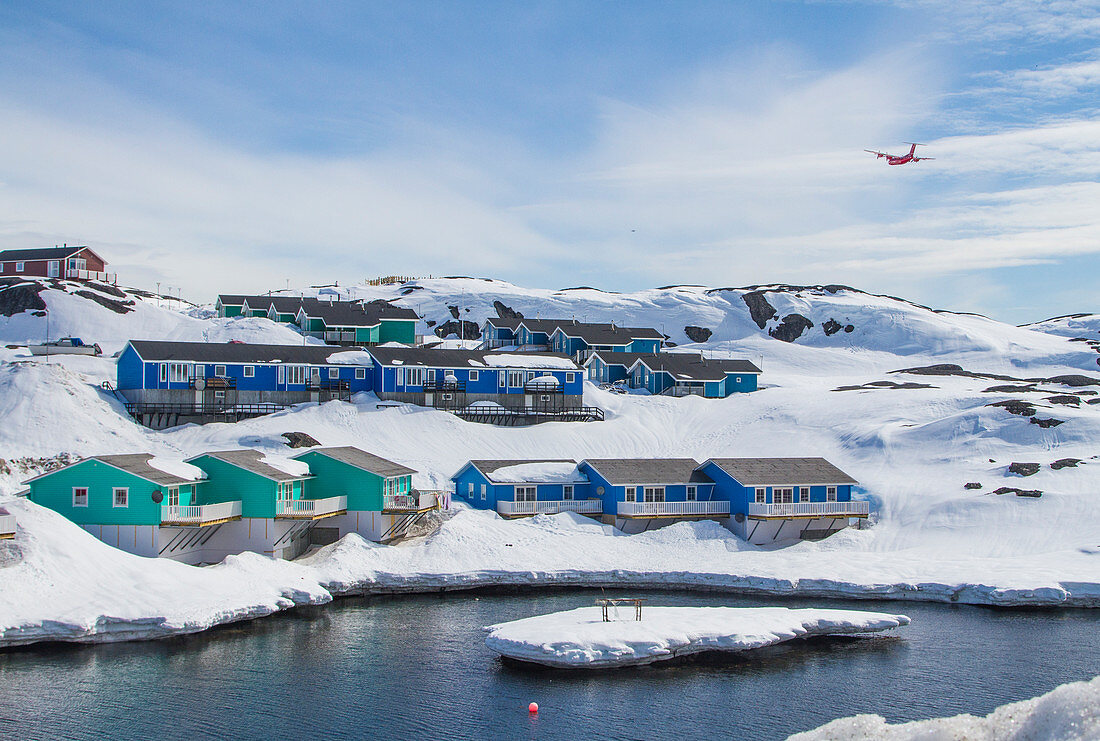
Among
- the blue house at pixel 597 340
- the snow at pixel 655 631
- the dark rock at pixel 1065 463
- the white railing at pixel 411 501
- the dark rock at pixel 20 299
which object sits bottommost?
the snow at pixel 655 631

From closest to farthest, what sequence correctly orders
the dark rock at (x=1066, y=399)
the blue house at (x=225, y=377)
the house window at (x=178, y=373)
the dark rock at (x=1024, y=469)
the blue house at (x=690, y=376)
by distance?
the dark rock at (x=1024, y=469) < the blue house at (x=225, y=377) < the house window at (x=178, y=373) < the dark rock at (x=1066, y=399) < the blue house at (x=690, y=376)

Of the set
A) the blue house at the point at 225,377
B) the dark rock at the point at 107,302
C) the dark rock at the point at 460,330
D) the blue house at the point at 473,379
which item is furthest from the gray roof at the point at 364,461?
the dark rock at the point at 460,330

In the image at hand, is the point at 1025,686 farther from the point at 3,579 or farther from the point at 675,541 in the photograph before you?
the point at 3,579

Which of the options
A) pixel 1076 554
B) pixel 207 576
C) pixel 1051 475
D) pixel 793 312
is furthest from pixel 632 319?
pixel 207 576

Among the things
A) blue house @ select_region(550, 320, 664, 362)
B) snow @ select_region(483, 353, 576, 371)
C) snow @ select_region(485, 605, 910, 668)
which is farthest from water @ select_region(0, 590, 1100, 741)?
blue house @ select_region(550, 320, 664, 362)

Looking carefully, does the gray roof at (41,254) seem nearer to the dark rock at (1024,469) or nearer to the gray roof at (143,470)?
the gray roof at (143,470)

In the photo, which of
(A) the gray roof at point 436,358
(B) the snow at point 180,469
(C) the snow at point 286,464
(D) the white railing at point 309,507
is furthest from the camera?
(A) the gray roof at point 436,358
